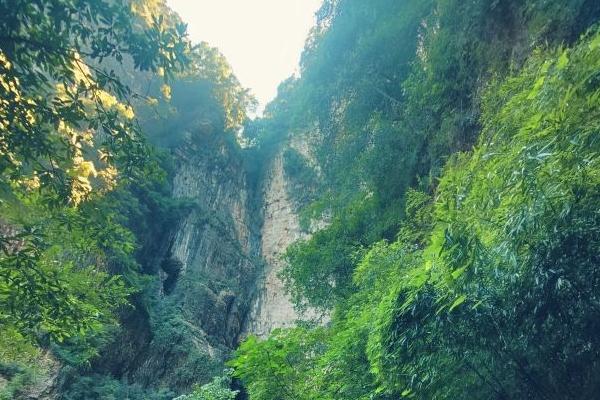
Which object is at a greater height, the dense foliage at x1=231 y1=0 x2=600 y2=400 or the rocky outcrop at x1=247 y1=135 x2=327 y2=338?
the rocky outcrop at x1=247 y1=135 x2=327 y2=338

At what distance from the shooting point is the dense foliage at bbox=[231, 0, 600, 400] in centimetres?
310

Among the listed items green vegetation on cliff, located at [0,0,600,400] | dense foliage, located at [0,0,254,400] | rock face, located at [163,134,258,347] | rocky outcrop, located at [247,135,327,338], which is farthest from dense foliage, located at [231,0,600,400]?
rocky outcrop, located at [247,135,327,338]

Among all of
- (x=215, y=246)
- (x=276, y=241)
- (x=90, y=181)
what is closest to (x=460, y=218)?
(x=90, y=181)

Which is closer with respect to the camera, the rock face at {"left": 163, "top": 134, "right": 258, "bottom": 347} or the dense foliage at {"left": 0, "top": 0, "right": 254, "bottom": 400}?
the dense foliage at {"left": 0, "top": 0, "right": 254, "bottom": 400}

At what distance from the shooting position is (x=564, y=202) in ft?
9.69

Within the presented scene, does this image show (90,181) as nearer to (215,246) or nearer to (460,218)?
(215,246)

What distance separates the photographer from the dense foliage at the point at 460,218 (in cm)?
310

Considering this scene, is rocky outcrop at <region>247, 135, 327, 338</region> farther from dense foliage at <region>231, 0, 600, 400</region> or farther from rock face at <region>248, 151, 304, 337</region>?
dense foliage at <region>231, 0, 600, 400</region>

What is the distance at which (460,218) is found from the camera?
3.78 meters

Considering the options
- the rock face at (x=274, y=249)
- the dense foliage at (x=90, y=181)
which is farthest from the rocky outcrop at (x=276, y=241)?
the dense foliage at (x=90, y=181)

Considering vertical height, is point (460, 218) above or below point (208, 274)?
below

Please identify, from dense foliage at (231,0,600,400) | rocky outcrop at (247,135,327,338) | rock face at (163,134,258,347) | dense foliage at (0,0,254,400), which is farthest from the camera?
rocky outcrop at (247,135,327,338)

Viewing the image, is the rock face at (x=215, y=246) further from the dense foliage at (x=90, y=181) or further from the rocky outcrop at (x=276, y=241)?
the dense foliage at (x=90, y=181)

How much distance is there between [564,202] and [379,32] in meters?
10.7
